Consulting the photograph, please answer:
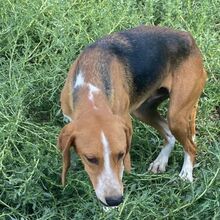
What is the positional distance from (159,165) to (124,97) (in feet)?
2.97

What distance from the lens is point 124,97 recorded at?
536 cm

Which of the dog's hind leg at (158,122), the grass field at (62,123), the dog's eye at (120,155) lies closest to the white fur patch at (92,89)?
the dog's eye at (120,155)

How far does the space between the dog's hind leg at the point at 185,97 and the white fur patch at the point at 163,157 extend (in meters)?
0.19

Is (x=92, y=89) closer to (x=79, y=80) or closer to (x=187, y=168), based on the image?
(x=79, y=80)

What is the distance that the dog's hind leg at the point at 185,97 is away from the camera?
562 cm

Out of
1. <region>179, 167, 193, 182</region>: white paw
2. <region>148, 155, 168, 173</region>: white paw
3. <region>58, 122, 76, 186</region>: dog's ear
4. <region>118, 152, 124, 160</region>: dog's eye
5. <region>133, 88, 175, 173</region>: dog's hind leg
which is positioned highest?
<region>58, 122, 76, 186</region>: dog's ear

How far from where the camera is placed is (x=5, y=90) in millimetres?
6145

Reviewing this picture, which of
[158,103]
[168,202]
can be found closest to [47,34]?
[158,103]

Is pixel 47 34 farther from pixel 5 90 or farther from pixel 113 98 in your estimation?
pixel 113 98

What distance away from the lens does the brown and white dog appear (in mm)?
4551

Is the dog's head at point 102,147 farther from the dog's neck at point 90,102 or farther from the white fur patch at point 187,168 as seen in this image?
the white fur patch at point 187,168

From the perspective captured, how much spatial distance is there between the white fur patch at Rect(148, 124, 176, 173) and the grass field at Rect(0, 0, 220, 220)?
82 millimetres

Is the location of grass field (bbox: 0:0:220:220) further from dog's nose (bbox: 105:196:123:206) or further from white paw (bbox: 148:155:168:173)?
dog's nose (bbox: 105:196:123:206)

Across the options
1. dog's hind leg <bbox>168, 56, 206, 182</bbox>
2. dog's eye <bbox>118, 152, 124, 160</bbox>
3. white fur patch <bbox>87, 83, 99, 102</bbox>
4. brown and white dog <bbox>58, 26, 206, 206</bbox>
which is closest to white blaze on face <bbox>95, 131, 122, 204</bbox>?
brown and white dog <bbox>58, 26, 206, 206</bbox>
